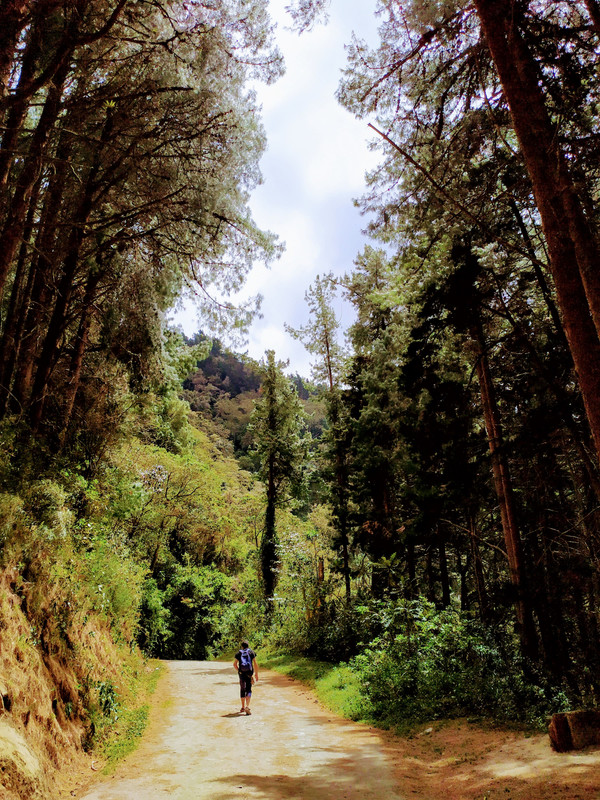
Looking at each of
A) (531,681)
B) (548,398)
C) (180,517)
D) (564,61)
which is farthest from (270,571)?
(564,61)

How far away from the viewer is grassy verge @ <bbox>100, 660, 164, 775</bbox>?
6.70 metres

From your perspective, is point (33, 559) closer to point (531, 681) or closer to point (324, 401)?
point (531, 681)

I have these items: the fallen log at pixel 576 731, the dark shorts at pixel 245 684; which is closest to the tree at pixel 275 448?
the dark shorts at pixel 245 684

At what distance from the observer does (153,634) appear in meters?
21.0

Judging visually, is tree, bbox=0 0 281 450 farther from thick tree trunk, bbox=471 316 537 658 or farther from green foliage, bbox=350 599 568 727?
green foliage, bbox=350 599 568 727

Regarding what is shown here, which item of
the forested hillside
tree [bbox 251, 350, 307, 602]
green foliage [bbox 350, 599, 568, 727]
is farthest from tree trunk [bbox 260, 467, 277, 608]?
green foliage [bbox 350, 599, 568, 727]

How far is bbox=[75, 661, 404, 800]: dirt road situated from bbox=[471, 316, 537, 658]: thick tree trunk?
157 inches

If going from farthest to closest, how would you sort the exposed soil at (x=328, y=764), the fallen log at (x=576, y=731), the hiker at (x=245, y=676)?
the hiker at (x=245, y=676) → the fallen log at (x=576, y=731) → the exposed soil at (x=328, y=764)

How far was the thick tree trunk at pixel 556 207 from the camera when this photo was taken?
5180mm

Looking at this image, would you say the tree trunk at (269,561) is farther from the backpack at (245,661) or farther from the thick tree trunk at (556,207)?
the thick tree trunk at (556,207)

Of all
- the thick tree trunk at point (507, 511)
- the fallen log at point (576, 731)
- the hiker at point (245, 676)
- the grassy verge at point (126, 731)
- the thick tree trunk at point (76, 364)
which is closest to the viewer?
the fallen log at point (576, 731)

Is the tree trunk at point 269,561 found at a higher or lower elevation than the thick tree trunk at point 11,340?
lower

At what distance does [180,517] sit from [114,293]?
54.9ft

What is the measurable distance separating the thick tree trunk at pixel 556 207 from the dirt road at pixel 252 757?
518cm
